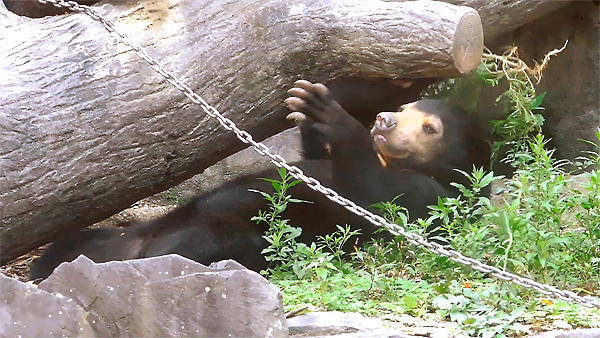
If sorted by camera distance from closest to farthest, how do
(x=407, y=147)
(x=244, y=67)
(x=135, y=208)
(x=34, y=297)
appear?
(x=34, y=297)
(x=244, y=67)
(x=407, y=147)
(x=135, y=208)

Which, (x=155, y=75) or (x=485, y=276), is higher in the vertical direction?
(x=155, y=75)

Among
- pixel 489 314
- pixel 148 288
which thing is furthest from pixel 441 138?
pixel 148 288

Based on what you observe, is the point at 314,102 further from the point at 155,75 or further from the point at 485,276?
the point at 485,276

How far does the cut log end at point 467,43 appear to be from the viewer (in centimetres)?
356

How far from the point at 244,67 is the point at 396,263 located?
135 cm

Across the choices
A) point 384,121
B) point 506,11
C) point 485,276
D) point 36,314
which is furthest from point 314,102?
point 36,314

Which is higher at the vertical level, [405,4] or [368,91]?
[405,4]

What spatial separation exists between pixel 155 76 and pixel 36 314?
5.90ft

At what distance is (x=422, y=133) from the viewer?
491cm

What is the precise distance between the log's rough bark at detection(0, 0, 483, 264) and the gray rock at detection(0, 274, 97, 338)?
1450 millimetres

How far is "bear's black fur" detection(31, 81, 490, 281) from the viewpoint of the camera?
4.55 m

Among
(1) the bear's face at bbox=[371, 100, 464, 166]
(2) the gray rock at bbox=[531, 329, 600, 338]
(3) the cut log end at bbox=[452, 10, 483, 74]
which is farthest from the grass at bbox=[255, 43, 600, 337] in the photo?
(1) the bear's face at bbox=[371, 100, 464, 166]

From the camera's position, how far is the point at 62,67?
363 cm

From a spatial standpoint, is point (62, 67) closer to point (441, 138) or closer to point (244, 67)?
point (244, 67)
